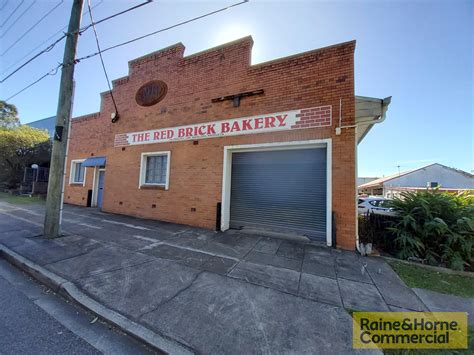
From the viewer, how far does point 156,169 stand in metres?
8.35

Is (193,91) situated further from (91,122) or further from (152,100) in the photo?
(91,122)

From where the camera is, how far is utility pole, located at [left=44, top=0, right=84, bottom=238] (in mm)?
5141

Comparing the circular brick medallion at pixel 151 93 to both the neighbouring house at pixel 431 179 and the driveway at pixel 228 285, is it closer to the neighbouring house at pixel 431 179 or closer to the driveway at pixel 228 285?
the driveway at pixel 228 285

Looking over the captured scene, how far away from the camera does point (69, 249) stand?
4.41 metres

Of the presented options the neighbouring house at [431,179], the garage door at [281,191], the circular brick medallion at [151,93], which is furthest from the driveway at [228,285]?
the neighbouring house at [431,179]

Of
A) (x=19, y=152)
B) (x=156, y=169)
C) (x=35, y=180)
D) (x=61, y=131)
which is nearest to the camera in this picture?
(x=61, y=131)

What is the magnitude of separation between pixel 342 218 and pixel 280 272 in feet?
8.65

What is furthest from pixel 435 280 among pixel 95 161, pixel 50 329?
pixel 95 161

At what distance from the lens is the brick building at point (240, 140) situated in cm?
537

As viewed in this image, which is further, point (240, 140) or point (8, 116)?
point (8, 116)

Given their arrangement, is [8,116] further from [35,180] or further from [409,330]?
[409,330]

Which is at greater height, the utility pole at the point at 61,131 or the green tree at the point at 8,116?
the green tree at the point at 8,116

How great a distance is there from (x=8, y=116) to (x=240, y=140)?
31.3 m

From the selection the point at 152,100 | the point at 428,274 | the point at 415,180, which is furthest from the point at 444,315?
the point at 415,180
